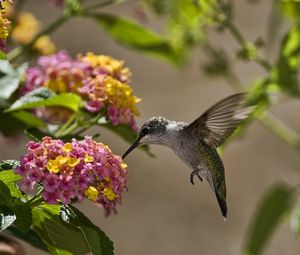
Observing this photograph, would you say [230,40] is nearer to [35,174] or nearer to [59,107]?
[59,107]

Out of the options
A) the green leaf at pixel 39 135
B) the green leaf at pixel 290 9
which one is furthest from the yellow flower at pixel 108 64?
the green leaf at pixel 290 9

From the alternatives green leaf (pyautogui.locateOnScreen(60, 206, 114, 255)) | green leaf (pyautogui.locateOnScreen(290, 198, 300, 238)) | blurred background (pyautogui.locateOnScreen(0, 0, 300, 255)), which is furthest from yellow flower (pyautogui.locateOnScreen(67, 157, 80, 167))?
blurred background (pyautogui.locateOnScreen(0, 0, 300, 255))

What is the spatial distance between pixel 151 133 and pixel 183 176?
3.81 metres

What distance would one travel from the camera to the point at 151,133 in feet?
6.51

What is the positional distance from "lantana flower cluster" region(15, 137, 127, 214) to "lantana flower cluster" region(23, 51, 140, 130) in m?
0.38

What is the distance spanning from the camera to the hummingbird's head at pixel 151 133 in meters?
1.97

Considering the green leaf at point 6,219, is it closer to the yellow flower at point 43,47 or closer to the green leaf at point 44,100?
the green leaf at point 44,100

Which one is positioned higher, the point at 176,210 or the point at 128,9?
the point at 128,9

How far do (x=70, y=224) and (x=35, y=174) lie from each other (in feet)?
0.45

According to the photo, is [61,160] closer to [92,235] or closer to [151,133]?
[92,235]

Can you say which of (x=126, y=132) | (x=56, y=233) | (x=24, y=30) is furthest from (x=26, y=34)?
(x=56, y=233)

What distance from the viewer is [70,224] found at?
1611 mm

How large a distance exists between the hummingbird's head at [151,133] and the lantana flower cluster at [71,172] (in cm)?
36

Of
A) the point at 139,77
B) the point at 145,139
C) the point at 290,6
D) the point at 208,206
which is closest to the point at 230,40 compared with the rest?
the point at 139,77
